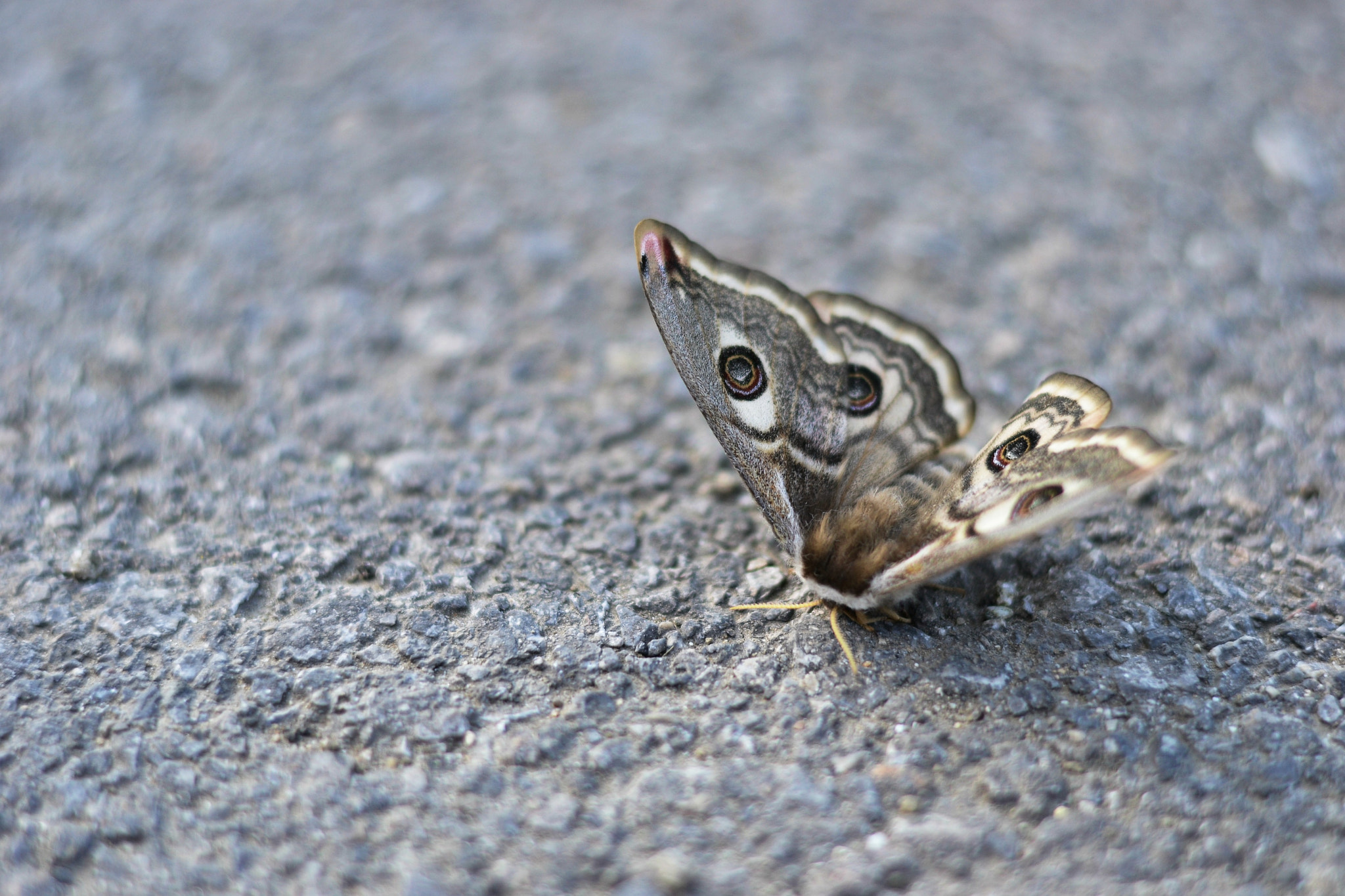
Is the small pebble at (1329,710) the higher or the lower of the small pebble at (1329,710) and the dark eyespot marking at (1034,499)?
the lower

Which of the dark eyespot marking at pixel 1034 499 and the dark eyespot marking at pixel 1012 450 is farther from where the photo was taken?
the dark eyespot marking at pixel 1012 450

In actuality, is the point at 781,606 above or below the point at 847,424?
below

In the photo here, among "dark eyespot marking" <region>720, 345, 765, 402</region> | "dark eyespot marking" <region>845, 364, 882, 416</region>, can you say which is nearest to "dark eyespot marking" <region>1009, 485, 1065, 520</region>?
"dark eyespot marking" <region>845, 364, 882, 416</region>

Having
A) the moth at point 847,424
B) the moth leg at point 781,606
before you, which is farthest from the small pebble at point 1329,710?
the moth leg at point 781,606

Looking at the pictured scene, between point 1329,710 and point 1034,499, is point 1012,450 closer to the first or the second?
point 1034,499

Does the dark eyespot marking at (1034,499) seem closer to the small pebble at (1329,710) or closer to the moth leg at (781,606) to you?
the moth leg at (781,606)

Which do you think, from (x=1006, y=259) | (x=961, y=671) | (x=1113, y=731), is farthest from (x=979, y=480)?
(x=1006, y=259)

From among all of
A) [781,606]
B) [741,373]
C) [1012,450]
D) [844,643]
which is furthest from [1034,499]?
[741,373]
